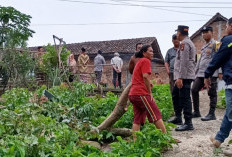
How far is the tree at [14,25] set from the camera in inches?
267

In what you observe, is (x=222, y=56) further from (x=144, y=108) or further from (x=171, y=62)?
(x=171, y=62)

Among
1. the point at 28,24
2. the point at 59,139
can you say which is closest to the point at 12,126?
the point at 59,139

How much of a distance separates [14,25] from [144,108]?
13.7ft

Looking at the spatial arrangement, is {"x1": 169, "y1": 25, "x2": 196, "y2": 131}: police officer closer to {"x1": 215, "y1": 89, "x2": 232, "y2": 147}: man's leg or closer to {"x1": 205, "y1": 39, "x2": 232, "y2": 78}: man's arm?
{"x1": 205, "y1": 39, "x2": 232, "y2": 78}: man's arm

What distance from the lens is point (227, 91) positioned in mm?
3879

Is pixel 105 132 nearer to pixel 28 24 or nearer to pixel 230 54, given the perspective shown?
pixel 230 54

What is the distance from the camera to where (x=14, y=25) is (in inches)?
275

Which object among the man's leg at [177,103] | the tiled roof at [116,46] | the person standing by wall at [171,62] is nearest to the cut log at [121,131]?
the man's leg at [177,103]

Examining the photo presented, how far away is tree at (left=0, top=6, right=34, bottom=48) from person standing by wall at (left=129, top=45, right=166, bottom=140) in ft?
12.0

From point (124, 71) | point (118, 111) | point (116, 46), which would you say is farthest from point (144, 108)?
point (116, 46)

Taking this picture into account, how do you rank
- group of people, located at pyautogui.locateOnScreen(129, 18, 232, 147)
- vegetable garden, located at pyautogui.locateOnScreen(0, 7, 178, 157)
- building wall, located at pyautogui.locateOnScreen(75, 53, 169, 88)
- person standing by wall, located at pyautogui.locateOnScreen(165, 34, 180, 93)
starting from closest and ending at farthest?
vegetable garden, located at pyautogui.locateOnScreen(0, 7, 178, 157) < group of people, located at pyautogui.locateOnScreen(129, 18, 232, 147) < person standing by wall, located at pyautogui.locateOnScreen(165, 34, 180, 93) < building wall, located at pyautogui.locateOnScreen(75, 53, 169, 88)

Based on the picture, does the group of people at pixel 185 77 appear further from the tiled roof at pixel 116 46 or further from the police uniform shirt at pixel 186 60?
the tiled roof at pixel 116 46

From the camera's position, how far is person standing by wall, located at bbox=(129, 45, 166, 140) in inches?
170

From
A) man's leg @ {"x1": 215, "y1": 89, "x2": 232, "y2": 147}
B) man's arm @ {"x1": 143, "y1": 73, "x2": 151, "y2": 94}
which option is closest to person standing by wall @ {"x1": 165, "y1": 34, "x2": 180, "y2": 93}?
man's arm @ {"x1": 143, "y1": 73, "x2": 151, "y2": 94}
